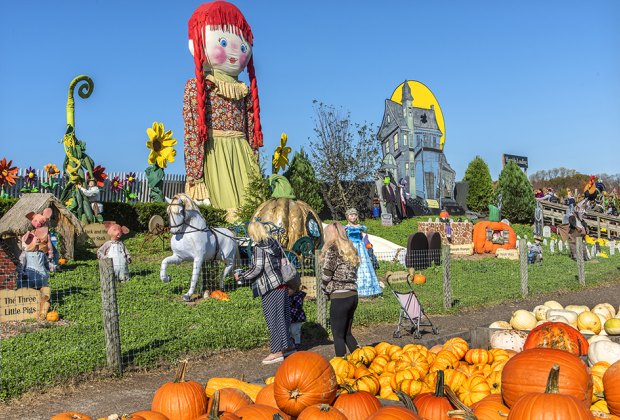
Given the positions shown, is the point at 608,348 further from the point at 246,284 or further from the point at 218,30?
the point at 218,30

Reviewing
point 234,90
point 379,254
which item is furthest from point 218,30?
point 379,254

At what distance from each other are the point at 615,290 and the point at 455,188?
28.1m

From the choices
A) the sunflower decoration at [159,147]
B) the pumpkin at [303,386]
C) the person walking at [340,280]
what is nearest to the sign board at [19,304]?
the person walking at [340,280]

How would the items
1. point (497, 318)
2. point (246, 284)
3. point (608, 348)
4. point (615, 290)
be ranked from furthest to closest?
1. point (615, 290)
2. point (246, 284)
3. point (497, 318)
4. point (608, 348)

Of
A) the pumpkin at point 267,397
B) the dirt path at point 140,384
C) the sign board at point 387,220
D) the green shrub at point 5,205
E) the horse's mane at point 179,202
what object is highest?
the green shrub at point 5,205

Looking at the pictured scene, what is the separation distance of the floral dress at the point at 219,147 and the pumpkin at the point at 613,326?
17.9m

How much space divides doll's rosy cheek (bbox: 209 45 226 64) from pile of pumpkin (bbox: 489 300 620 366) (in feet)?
59.6

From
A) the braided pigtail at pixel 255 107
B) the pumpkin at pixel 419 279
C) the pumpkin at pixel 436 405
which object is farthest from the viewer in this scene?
the braided pigtail at pixel 255 107

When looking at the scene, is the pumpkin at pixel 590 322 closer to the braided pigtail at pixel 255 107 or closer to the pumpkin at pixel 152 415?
the pumpkin at pixel 152 415

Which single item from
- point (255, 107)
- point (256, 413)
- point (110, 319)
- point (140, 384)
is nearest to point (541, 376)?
point (256, 413)

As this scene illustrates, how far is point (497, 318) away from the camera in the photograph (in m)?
11.2

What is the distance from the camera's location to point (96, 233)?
1795cm

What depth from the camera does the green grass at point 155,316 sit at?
7484 mm

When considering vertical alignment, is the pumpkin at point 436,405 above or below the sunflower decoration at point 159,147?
below
